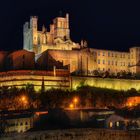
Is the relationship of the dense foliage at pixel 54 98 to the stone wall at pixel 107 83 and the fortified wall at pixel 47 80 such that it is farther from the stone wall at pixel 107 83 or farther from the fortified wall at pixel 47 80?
the stone wall at pixel 107 83

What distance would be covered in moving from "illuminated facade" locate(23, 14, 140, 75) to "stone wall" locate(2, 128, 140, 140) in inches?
1564

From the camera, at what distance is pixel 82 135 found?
58.6m

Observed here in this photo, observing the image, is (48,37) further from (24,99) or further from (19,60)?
(24,99)

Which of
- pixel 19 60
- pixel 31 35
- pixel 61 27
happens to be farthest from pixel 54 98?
pixel 61 27

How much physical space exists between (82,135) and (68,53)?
4338cm

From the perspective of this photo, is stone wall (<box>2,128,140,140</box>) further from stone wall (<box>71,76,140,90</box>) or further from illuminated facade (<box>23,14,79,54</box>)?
illuminated facade (<box>23,14,79,54</box>)

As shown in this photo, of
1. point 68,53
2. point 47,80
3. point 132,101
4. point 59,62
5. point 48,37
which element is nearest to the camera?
point 132,101

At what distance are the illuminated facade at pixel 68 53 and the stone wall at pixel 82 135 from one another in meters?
39.7

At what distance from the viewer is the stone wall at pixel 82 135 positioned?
5766cm

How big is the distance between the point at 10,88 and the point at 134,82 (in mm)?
21220

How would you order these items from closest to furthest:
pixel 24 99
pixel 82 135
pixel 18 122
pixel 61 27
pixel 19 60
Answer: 1. pixel 82 135
2. pixel 18 122
3. pixel 24 99
4. pixel 19 60
5. pixel 61 27

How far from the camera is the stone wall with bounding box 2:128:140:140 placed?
5766 centimetres

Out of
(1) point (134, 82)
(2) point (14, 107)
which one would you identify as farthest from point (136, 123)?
(1) point (134, 82)

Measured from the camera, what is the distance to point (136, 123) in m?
63.6
